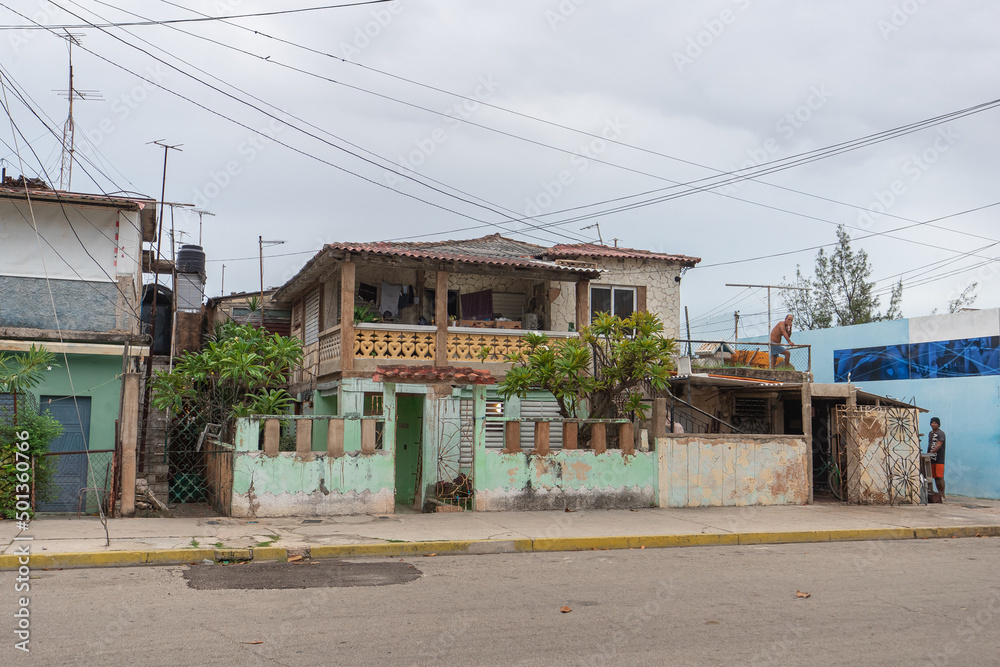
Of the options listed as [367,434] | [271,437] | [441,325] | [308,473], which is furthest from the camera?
[441,325]

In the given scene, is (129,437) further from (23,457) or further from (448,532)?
(448,532)

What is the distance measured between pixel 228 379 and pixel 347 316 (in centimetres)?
262

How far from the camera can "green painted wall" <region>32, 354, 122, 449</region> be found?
14.5 metres

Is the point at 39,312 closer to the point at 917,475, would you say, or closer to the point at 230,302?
the point at 230,302

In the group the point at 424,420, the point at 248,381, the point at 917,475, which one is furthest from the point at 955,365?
the point at 248,381

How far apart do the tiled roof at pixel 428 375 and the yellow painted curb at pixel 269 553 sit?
232 inches

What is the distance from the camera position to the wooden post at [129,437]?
41.3 ft

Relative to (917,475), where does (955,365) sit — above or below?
above

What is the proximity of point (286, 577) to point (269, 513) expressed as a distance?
4.23 meters

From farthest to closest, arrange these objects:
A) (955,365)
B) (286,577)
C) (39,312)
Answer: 1. (955,365)
2. (39,312)
3. (286,577)

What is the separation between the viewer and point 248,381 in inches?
609

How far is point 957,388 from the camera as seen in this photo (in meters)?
21.0

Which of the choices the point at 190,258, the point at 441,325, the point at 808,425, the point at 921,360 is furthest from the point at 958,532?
the point at 190,258

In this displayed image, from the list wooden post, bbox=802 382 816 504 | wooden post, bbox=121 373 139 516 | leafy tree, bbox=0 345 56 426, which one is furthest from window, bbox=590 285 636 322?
leafy tree, bbox=0 345 56 426
